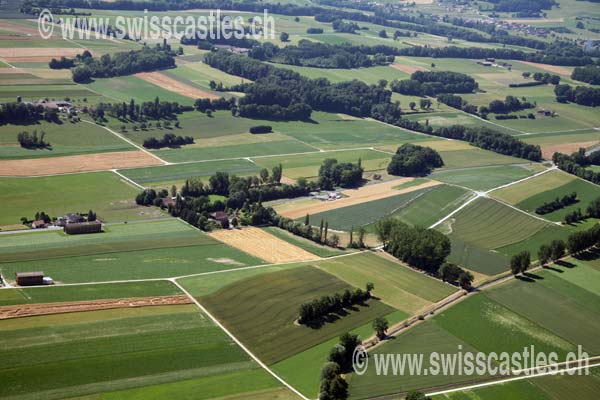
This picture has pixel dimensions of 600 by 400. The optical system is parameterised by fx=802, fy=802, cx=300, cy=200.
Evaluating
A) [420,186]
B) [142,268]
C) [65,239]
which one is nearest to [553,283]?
[420,186]

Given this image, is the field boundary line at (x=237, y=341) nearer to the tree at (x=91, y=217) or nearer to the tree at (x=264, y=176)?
the tree at (x=91, y=217)

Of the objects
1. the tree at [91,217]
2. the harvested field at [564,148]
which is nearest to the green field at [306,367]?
the tree at [91,217]

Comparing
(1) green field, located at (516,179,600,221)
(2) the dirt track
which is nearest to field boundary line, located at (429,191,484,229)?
(1) green field, located at (516,179,600,221)

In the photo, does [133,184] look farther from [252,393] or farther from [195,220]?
[252,393]

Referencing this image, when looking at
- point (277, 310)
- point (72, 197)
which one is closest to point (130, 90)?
point (72, 197)

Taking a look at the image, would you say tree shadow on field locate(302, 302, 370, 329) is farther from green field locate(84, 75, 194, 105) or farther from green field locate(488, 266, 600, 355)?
green field locate(84, 75, 194, 105)

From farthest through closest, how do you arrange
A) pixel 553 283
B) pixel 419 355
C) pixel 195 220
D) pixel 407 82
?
pixel 407 82
pixel 195 220
pixel 553 283
pixel 419 355
